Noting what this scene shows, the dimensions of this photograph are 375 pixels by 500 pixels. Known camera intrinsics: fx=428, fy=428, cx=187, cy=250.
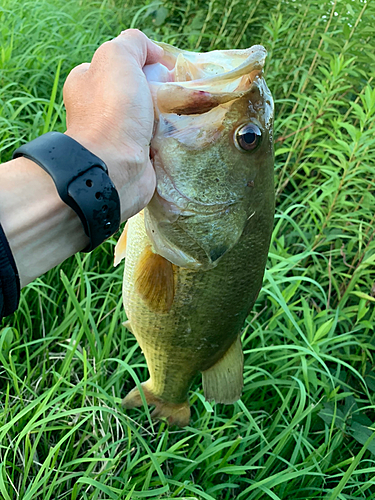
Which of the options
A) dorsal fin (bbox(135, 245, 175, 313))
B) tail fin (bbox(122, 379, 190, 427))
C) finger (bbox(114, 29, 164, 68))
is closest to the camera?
finger (bbox(114, 29, 164, 68))

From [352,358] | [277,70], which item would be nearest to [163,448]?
[352,358]

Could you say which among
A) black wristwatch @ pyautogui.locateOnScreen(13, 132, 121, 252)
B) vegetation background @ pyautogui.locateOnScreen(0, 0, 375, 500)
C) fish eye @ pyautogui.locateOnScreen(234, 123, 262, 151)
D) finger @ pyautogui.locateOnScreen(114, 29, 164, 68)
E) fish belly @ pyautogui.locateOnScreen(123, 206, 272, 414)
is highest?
finger @ pyautogui.locateOnScreen(114, 29, 164, 68)

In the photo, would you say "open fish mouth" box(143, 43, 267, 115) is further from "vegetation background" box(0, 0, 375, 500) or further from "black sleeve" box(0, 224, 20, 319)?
"vegetation background" box(0, 0, 375, 500)

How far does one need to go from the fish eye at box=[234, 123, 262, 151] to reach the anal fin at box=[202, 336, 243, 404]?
70 cm

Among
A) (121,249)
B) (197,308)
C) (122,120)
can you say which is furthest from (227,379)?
(122,120)

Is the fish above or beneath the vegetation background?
above

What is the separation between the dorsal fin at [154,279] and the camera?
138cm

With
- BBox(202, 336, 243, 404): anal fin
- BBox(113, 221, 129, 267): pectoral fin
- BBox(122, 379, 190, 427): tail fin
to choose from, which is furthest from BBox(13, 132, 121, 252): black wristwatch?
BBox(122, 379, 190, 427): tail fin

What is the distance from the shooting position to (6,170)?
3.49 ft

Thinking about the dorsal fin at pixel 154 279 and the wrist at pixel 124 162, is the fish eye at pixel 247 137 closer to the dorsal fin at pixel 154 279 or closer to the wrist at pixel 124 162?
the wrist at pixel 124 162

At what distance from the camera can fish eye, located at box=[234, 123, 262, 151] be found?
1.19 meters

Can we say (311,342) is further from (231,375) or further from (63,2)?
(63,2)

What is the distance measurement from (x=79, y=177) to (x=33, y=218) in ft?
0.53

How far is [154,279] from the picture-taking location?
1387mm
